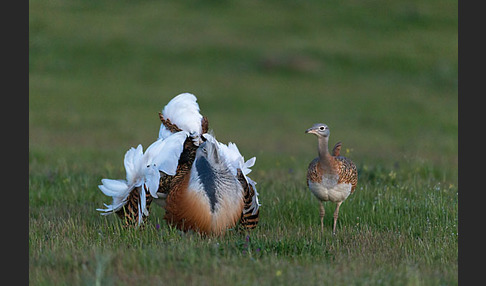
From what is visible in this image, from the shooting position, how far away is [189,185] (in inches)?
245

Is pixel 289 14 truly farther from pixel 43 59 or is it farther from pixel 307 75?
pixel 43 59

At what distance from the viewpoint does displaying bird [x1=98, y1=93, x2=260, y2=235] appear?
6191 mm

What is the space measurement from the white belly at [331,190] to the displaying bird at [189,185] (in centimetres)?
64

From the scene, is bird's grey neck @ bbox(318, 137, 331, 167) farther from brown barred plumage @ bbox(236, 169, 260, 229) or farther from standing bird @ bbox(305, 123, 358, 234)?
brown barred plumage @ bbox(236, 169, 260, 229)

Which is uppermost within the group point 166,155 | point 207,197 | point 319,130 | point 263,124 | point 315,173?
point 263,124

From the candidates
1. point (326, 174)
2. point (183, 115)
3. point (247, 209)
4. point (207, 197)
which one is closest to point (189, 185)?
point (207, 197)

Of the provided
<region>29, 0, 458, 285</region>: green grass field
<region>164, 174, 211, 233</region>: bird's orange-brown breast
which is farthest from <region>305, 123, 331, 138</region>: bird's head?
<region>164, 174, 211, 233</region>: bird's orange-brown breast


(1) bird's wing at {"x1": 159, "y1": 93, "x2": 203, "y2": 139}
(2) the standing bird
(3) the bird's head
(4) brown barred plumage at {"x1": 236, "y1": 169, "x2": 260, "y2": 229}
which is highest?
(1) bird's wing at {"x1": 159, "y1": 93, "x2": 203, "y2": 139}

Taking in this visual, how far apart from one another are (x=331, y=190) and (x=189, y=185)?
148 cm

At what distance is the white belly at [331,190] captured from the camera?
21.6ft

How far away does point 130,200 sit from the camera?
6.66 metres

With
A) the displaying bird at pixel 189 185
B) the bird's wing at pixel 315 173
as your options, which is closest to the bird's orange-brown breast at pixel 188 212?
the displaying bird at pixel 189 185

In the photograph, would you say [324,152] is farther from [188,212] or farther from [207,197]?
[188,212]

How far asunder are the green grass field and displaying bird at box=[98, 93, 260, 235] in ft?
0.68
